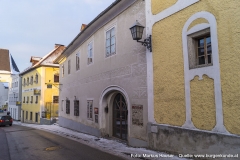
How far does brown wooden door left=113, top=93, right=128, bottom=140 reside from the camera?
30.2ft

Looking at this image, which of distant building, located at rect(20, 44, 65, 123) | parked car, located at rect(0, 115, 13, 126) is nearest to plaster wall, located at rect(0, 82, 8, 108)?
distant building, located at rect(20, 44, 65, 123)

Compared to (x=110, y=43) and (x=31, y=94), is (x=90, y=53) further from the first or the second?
(x=31, y=94)

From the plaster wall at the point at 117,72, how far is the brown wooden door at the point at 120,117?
46 cm

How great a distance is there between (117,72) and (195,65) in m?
4.32

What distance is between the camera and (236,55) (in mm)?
4508

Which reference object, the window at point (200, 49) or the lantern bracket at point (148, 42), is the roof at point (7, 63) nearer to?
the lantern bracket at point (148, 42)

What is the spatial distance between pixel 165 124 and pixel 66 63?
13.1 metres

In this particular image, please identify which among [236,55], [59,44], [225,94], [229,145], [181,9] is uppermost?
[59,44]

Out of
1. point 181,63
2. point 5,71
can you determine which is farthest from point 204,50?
point 5,71

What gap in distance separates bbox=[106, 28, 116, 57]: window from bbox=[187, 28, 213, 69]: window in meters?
4.61

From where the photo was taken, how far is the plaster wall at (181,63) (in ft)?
14.9

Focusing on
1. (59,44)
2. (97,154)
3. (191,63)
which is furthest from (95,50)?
(59,44)

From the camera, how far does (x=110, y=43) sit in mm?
10117

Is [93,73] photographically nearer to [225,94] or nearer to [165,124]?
[165,124]
